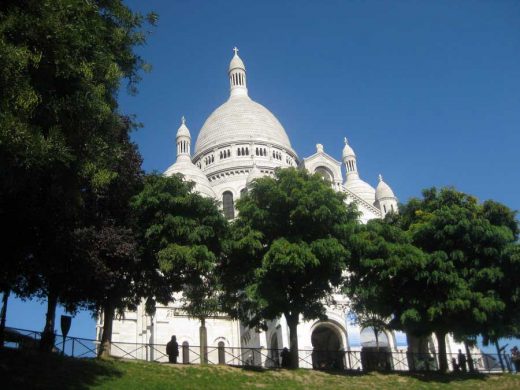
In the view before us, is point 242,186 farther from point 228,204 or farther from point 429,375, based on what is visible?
point 429,375

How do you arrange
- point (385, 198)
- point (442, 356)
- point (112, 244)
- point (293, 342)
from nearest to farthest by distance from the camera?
point (112, 244)
point (293, 342)
point (442, 356)
point (385, 198)

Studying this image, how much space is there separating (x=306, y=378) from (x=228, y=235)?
674 cm

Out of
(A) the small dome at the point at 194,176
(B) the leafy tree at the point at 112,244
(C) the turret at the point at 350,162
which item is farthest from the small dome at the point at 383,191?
(B) the leafy tree at the point at 112,244

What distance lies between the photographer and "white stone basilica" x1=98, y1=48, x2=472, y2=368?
129 feet

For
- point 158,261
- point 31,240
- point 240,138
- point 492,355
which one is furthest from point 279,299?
point 240,138

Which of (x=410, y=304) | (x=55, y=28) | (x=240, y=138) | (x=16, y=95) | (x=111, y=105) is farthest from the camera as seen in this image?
(x=240, y=138)

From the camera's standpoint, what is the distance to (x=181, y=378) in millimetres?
19594

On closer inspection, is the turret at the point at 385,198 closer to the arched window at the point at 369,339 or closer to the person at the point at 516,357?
the arched window at the point at 369,339

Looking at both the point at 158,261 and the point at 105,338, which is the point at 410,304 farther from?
the point at 105,338

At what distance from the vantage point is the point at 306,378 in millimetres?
21328

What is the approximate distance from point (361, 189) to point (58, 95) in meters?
51.8

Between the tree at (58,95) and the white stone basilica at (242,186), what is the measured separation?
17.7 m

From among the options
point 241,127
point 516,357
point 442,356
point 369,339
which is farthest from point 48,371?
point 241,127

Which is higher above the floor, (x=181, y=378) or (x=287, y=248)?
(x=287, y=248)
